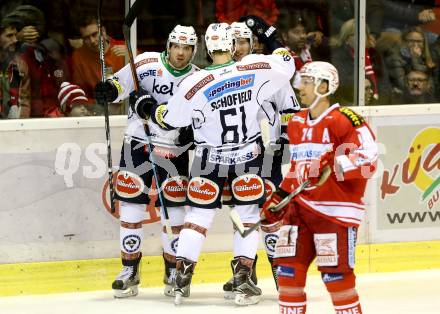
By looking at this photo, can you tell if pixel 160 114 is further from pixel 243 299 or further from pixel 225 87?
pixel 243 299

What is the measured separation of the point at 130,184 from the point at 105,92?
19.1 inches

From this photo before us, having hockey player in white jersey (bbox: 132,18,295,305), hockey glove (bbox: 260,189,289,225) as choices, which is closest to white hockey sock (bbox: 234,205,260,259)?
hockey player in white jersey (bbox: 132,18,295,305)

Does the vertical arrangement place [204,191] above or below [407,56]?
below

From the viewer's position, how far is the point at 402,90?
6.99 meters

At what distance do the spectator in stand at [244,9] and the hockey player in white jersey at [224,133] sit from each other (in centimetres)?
73

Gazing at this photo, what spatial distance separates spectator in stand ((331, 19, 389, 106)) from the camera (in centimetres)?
686

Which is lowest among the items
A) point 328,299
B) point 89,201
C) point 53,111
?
point 328,299

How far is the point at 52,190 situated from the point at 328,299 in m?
1.53

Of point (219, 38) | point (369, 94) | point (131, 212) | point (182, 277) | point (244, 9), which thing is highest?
point (244, 9)

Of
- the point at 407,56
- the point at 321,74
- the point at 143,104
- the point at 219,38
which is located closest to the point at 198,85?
the point at 219,38

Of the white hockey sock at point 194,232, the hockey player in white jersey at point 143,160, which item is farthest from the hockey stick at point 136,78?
the white hockey sock at point 194,232

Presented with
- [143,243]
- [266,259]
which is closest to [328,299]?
[266,259]

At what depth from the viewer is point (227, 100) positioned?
18.9ft

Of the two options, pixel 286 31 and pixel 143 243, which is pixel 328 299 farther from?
pixel 286 31
